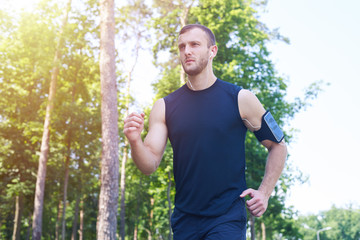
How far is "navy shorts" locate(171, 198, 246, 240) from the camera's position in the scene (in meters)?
2.81

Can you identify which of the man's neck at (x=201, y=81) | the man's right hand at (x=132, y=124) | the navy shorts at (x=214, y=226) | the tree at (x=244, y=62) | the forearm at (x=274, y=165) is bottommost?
the navy shorts at (x=214, y=226)

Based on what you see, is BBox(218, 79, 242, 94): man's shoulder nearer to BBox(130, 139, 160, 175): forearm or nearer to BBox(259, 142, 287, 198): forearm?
BBox(259, 142, 287, 198): forearm

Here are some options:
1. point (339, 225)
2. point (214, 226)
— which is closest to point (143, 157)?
point (214, 226)

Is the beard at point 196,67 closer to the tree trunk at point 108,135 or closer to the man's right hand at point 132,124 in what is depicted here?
the man's right hand at point 132,124

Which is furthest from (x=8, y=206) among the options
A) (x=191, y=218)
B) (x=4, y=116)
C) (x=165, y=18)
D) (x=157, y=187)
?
(x=191, y=218)

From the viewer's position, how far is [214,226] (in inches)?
112

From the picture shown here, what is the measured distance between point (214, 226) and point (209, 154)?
19.7 inches

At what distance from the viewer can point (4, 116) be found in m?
27.5

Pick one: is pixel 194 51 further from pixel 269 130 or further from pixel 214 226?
pixel 214 226

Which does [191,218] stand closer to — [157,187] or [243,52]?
[243,52]

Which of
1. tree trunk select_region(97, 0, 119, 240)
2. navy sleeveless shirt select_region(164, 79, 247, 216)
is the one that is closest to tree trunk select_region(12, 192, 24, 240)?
tree trunk select_region(97, 0, 119, 240)

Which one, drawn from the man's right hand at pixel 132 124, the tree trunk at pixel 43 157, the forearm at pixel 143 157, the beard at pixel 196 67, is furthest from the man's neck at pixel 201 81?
the tree trunk at pixel 43 157

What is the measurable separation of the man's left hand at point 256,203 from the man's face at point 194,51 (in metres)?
1.01

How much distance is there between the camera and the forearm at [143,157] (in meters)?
2.86
